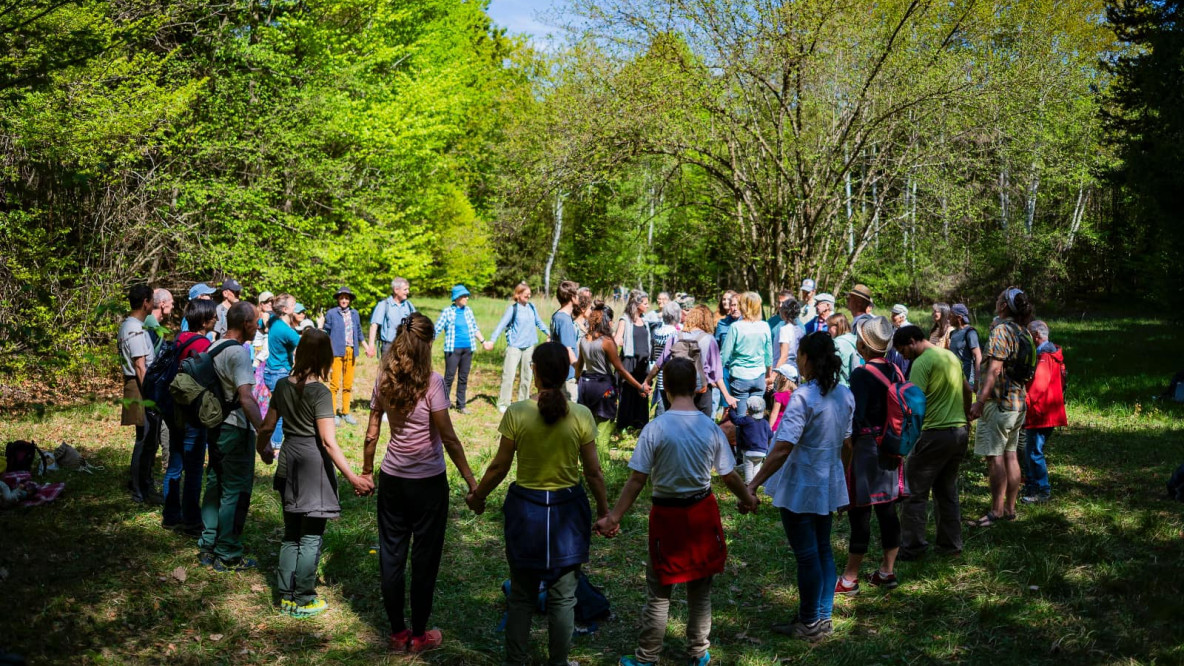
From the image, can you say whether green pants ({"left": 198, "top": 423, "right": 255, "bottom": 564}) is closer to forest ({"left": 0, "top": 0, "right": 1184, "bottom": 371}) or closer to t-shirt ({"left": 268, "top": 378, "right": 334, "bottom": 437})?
t-shirt ({"left": 268, "top": 378, "right": 334, "bottom": 437})

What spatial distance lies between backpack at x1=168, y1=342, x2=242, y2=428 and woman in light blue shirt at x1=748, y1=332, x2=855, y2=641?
3702 mm

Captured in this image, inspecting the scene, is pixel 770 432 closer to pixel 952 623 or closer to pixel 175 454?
pixel 952 623

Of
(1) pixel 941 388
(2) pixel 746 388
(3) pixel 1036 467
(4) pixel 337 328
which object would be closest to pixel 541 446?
(1) pixel 941 388

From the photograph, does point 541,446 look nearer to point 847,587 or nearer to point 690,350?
point 847,587

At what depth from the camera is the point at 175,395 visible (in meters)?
5.55

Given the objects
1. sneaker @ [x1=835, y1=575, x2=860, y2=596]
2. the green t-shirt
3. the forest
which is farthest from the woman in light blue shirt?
the forest

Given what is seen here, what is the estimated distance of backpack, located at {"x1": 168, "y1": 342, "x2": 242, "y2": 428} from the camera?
5440 millimetres

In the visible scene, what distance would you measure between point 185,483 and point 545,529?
3.75 m

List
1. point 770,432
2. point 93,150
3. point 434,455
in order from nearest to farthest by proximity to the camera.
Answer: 1. point 434,455
2. point 770,432
3. point 93,150

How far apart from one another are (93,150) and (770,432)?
34.7ft

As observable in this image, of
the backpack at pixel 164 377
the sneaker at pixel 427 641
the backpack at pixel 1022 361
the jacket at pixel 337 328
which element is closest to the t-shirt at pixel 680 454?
the sneaker at pixel 427 641

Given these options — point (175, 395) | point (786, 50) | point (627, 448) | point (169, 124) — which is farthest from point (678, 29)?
point (175, 395)

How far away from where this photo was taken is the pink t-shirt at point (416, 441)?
4.25 metres

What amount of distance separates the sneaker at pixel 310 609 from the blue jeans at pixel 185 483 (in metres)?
1.68
